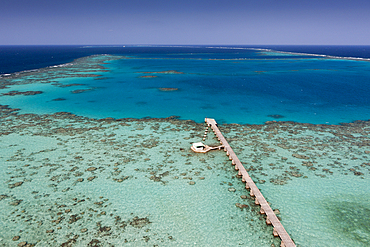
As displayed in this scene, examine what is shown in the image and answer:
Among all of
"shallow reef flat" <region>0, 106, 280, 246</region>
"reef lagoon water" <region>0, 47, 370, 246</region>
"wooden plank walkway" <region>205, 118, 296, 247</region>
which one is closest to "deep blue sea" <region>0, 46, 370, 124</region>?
"reef lagoon water" <region>0, 47, 370, 246</region>

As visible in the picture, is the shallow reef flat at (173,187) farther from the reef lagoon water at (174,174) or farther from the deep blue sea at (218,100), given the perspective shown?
the deep blue sea at (218,100)

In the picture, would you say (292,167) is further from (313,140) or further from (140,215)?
(140,215)

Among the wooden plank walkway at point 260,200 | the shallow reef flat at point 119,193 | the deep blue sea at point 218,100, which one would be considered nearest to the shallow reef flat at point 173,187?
the shallow reef flat at point 119,193

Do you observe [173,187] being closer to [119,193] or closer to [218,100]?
[119,193]

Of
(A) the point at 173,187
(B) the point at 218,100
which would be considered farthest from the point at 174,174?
(B) the point at 218,100

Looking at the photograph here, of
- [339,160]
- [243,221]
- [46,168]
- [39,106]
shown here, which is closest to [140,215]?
[243,221]

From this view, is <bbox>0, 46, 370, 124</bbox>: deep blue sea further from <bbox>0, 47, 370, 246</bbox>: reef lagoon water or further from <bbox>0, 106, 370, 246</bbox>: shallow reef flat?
<bbox>0, 106, 370, 246</bbox>: shallow reef flat
